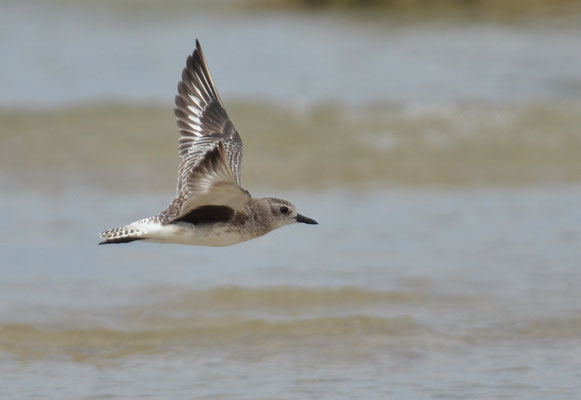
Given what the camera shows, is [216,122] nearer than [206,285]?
Yes

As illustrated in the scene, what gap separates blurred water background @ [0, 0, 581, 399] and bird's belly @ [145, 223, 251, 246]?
859 millimetres

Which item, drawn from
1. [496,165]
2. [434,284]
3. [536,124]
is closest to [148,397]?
[434,284]

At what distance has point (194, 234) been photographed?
5957 millimetres

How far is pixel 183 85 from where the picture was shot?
7.35 m

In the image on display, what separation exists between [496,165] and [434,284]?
4.54m

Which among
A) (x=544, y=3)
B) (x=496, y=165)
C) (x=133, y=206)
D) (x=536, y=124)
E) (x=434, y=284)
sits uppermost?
(x=544, y=3)

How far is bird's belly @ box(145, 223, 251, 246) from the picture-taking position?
5913 millimetres

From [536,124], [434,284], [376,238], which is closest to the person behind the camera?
[434,284]

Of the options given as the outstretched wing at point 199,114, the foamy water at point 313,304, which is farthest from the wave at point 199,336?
the outstretched wing at point 199,114

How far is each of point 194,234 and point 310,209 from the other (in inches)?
185

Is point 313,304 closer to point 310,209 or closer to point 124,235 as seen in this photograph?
point 124,235

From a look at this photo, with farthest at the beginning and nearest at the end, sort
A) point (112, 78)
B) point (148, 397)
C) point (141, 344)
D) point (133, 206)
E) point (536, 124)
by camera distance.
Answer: point (112, 78)
point (536, 124)
point (133, 206)
point (141, 344)
point (148, 397)

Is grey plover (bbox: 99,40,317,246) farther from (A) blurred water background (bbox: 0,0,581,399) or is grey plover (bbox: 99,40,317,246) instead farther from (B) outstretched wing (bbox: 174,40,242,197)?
(A) blurred water background (bbox: 0,0,581,399)

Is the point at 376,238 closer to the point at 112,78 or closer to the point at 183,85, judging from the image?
the point at 183,85
